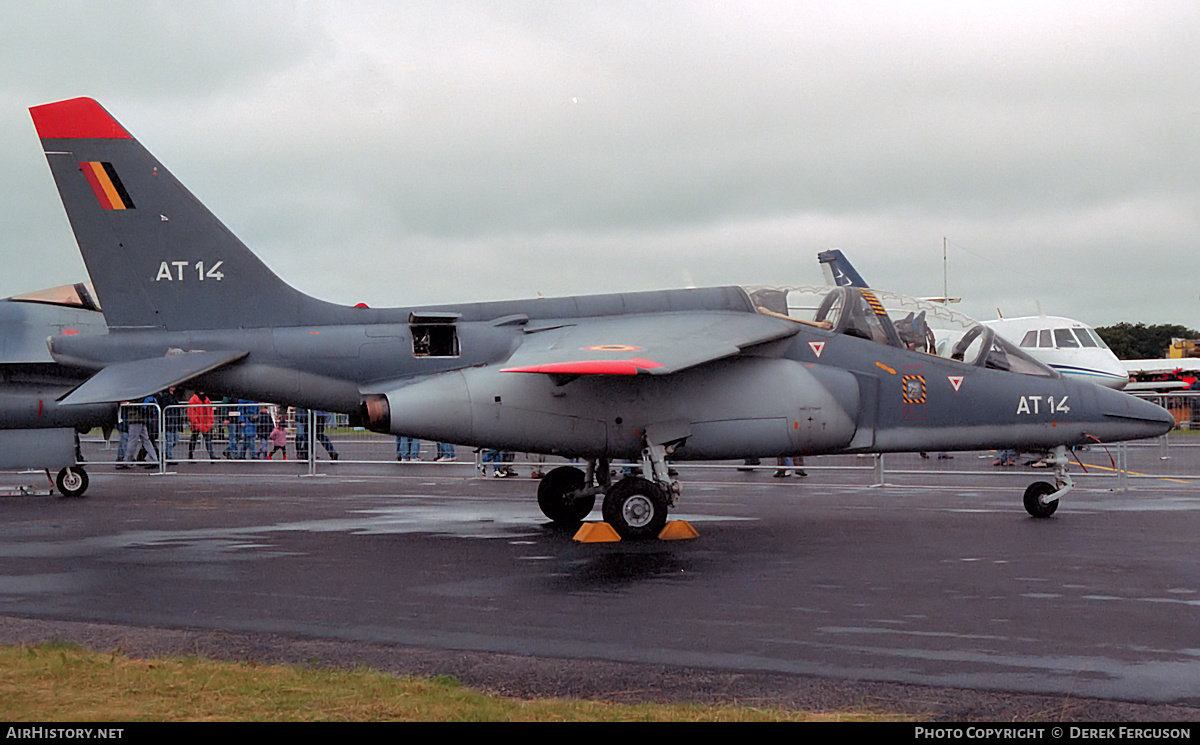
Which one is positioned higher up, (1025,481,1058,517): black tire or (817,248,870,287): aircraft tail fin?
(817,248,870,287): aircraft tail fin

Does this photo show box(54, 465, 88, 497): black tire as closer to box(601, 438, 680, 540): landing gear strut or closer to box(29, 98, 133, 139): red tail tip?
box(29, 98, 133, 139): red tail tip

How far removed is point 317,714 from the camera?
539cm

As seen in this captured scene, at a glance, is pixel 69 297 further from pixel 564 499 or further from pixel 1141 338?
pixel 1141 338

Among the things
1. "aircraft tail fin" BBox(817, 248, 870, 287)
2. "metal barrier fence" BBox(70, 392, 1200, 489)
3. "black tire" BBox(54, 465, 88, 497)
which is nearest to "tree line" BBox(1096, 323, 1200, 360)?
"aircraft tail fin" BBox(817, 248, 870, 287)

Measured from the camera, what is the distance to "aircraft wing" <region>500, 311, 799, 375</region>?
1191cm

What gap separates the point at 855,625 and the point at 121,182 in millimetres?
9450

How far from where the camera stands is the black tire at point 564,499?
14.6 metres

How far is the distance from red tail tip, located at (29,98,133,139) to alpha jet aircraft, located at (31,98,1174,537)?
0.02 meters

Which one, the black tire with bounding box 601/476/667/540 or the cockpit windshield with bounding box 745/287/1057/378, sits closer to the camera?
the black tire with bounding box 601/476/667/540

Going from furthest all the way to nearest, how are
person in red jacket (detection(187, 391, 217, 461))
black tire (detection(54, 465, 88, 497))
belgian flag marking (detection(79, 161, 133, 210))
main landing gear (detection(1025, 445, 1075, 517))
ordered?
person in red jacket (detection(187, 391, 217, 461)), black tire (detection(54, 465, 88, 497)), main landing gear (detection(1025, 445, 1075, 517)), belgian flag marking (detection(79, 161, 133, 210))

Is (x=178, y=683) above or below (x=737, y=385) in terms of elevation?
below

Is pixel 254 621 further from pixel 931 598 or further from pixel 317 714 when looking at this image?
pixel 931 598

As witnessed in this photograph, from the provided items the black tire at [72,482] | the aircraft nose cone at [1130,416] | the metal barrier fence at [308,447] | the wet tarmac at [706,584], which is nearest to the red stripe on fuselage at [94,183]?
the wet tarmac at [706,584]
